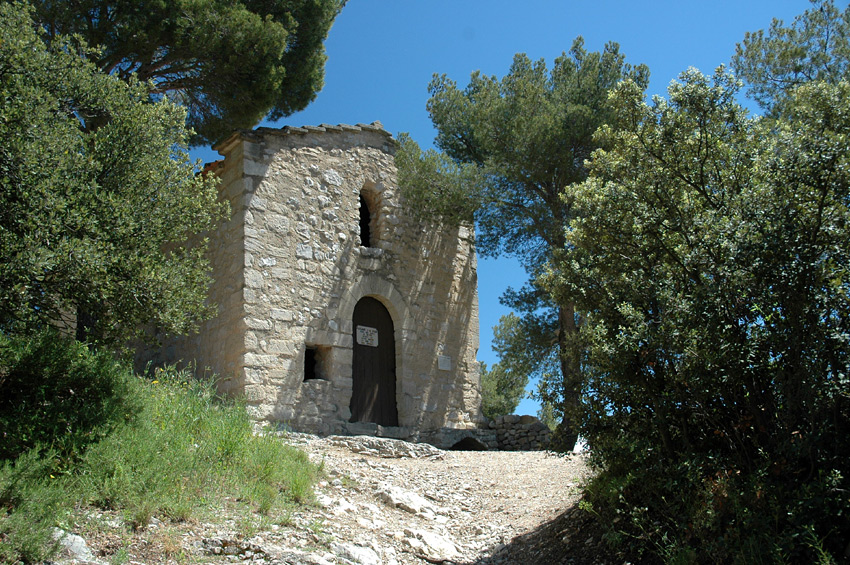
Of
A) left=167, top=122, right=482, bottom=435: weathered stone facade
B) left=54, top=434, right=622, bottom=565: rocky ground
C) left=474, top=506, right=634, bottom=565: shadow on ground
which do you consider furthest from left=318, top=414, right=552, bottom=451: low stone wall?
left=474, top=506, right=634, bottom=565: shadow on ground

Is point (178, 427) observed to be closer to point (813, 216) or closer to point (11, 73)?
point (11, 73)

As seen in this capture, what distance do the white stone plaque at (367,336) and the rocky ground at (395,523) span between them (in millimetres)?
Answer: 2564

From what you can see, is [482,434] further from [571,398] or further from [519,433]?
[571,398]

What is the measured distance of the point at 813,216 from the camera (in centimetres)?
465

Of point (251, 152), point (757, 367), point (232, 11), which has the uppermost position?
point (232, 11)

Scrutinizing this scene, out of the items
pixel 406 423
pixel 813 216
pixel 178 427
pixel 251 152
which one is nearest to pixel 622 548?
pixel 813 216

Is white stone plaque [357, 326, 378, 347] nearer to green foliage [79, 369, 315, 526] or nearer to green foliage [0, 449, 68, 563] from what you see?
green foliage [79, 369, 315, 526]

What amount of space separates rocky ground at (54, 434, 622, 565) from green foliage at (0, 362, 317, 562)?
203 mm

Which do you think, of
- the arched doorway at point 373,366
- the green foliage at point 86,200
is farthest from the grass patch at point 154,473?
the arched doorway at point 373,366

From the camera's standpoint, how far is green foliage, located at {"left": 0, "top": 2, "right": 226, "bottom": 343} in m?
5.88

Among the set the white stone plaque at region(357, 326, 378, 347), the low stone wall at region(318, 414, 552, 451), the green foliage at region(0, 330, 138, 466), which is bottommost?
the green foliage at region(0, 330, 138, 466)

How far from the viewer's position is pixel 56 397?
6.00 metres

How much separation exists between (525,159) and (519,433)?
5.48m

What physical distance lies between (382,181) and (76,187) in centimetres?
720
